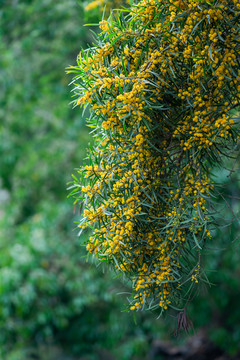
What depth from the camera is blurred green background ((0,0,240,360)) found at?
10.6 feet

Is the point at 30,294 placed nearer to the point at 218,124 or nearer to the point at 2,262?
the point at 2,262

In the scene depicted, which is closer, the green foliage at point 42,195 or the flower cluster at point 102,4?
the flower cluster at point 102,4

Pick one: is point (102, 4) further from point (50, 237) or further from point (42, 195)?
point (42, 195)

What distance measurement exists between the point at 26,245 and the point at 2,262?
9.0 inches

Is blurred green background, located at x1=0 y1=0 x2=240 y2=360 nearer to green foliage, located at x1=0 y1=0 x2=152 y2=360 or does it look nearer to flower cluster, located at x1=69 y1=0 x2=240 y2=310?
green foliage, located at x1=0 y1=0 x2=152 y2=360

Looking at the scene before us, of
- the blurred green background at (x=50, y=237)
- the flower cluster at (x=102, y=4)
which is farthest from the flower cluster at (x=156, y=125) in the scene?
the blurred green background at (x=50, y=237)

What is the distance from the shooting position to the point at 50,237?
3.48m

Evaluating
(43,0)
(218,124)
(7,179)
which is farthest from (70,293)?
(218,124)

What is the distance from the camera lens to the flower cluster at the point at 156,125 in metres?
1.05

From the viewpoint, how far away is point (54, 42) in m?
3.54

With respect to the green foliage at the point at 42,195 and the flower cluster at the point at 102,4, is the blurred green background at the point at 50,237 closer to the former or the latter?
the green foliage at the point at 42,195

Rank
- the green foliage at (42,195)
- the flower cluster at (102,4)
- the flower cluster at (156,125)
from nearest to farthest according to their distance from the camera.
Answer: the flower cluster at (156,125), the flower cluster at (102,4), the green foliage at (42,195)

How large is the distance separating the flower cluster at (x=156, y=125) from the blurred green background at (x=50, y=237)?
202 centimetres

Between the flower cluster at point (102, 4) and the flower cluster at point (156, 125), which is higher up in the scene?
the flower cluster at point (102, 4)
